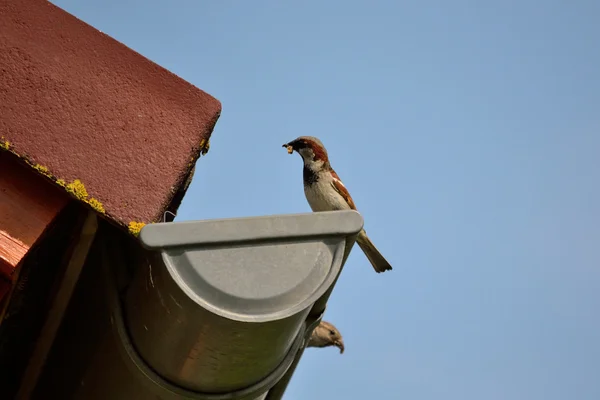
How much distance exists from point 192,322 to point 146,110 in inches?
24.5

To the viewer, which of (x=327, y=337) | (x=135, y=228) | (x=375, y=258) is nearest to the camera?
(x=135, y=228)

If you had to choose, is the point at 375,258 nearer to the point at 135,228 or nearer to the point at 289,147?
the point at 289,147

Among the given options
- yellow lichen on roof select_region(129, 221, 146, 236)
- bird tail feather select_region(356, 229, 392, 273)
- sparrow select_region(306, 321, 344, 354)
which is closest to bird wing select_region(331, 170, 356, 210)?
bird tail feather select_region(356, 229, 392, 273)

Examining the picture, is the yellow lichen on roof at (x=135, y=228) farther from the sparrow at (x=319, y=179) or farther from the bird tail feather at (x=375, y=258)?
the bird tail feather at (x=375, y=258)

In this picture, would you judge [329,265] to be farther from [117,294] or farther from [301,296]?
[117,294]

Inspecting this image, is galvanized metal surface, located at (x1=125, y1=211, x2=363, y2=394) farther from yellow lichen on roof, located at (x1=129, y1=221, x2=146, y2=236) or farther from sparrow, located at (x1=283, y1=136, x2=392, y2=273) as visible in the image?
sparrow, located at (x1=283, y1=136, x2=392, y2=273)

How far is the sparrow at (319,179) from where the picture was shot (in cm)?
394

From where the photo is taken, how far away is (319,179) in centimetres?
398

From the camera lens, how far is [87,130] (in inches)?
67.7

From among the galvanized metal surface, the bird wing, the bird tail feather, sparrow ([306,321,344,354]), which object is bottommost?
sparrow ([306,321,344,354])

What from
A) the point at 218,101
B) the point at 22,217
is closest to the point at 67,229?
the point at 22,217

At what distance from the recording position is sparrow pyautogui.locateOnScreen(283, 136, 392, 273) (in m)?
3.94

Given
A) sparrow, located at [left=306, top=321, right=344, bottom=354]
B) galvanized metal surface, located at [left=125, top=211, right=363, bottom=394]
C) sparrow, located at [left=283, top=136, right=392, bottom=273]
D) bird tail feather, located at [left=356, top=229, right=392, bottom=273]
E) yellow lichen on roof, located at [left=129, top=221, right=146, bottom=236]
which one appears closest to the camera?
galvanized metal surface, located at [left=125, top=211, right=363, bottom=394]

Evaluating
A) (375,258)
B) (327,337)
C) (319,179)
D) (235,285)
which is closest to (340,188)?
(319,179)
